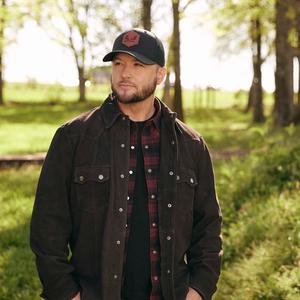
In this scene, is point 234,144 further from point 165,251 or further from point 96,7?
point 165,251

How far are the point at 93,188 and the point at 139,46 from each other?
82 cm

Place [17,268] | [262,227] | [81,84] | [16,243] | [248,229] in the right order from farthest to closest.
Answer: [81,84]
[16,243]
[248,229]
[262,227]
[17,268]

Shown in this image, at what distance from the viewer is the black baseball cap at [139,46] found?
324 centimetres

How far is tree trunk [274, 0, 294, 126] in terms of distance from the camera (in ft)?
57.8

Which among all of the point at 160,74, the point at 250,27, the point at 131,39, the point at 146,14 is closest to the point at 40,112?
the point at 250,27

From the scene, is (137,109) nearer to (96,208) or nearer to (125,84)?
(125,84)

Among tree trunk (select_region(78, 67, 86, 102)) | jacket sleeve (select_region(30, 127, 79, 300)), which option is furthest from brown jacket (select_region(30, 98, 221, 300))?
tree trunk (select_region(78, 67, 86, 102))

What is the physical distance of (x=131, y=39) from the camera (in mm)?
3268

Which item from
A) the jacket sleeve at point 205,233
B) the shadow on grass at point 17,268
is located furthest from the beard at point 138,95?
the shadow on grass at point 17,268

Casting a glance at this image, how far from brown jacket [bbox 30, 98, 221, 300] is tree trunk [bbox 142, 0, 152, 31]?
54.3 feet

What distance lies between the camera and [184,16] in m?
22.8

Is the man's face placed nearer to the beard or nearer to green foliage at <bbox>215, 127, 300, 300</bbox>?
the beard

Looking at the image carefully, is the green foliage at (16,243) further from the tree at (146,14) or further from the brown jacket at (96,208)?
the tree at (146,14)

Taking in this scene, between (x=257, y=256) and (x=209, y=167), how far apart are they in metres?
2.77
